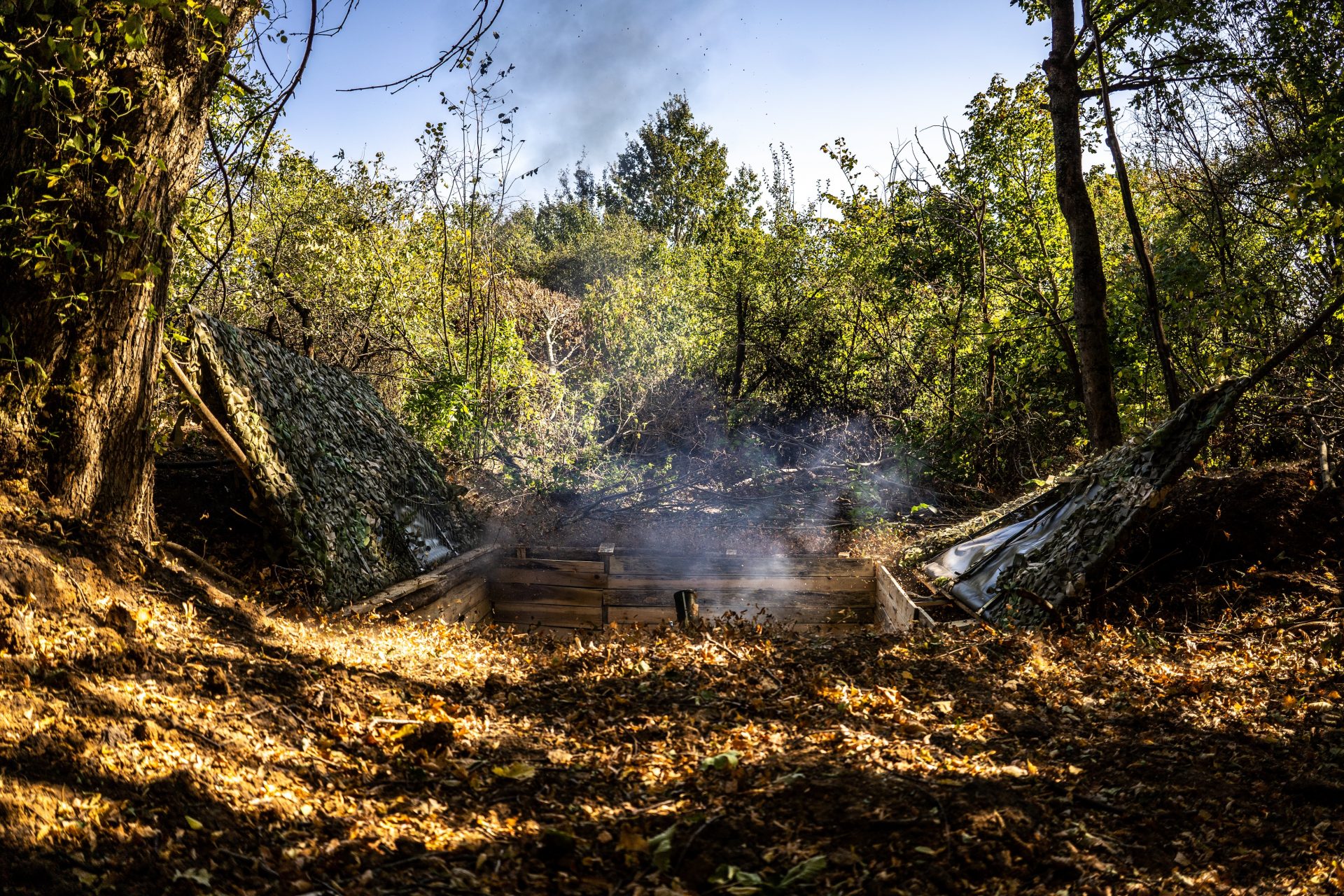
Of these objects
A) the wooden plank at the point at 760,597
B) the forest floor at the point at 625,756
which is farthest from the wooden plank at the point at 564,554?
the forest floor at the point at 625,756

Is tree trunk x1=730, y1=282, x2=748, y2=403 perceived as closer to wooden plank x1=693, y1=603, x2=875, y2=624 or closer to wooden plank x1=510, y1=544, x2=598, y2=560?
wooden plank x1=510, y1=544, x2=598, y2=560

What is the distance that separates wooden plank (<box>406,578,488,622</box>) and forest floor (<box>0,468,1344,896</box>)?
1.10m

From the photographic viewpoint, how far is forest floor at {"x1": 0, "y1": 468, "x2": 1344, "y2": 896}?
6.98 feet

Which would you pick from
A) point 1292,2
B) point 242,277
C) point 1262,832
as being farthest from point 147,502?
point 1292,2

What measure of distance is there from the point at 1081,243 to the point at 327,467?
7096 mm

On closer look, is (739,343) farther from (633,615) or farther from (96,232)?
(96,232)

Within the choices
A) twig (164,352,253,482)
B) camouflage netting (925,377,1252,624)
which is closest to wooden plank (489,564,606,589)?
twig (164,352,253,482)

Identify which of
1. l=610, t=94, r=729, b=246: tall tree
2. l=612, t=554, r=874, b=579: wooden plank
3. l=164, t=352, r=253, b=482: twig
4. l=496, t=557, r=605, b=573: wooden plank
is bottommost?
l=612, t=554, r=874, b=579: wooden plank

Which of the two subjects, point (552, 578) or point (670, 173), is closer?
point (552, 578)

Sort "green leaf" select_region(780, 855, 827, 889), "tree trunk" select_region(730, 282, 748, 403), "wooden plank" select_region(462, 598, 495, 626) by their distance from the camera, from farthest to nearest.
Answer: "tree trunk" select_region(730, 282, 748, 403) → "wooden plank" select_region(462, 598, 495, 626) → "green leaf" select_region(780, 855, 827, 889)

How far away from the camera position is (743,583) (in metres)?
7.72

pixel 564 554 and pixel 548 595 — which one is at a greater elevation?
pixel 564 554

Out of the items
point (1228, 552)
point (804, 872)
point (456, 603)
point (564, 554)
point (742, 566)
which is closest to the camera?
point (804, 872)

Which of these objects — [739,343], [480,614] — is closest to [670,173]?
[739,343]
